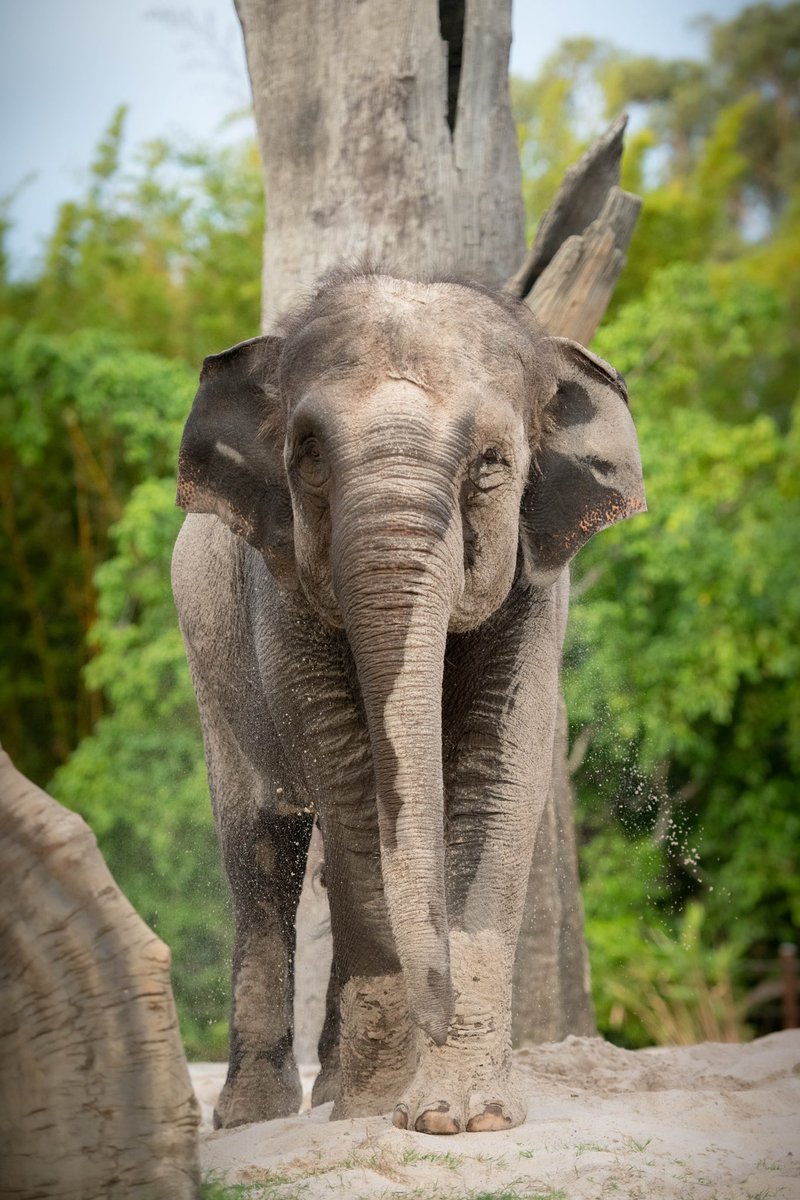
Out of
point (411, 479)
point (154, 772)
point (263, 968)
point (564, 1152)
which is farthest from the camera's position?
point (154, 772)

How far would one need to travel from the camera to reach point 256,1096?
512cm

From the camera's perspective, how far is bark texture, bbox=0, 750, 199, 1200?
2797mm

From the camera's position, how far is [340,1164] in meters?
3.44

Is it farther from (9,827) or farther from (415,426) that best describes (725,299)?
(9,827)

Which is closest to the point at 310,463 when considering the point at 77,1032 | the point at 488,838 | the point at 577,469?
the point at 577,469

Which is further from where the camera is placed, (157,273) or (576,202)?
(157,273)

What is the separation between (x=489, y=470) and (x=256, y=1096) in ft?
7.64

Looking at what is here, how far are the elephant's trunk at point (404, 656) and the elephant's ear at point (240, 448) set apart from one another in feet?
2.19

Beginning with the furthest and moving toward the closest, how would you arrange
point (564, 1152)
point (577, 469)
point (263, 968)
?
point (263, 968), point (577, 469), point (564, 1152)

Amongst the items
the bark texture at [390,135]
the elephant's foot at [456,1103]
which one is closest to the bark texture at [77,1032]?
the elephant's foot at [456,1103]

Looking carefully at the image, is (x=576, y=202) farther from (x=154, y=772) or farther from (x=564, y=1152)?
(x=154, y=772)

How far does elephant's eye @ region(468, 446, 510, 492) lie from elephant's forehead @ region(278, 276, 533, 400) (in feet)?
0.52

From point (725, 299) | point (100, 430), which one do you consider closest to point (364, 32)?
point (725, 299)

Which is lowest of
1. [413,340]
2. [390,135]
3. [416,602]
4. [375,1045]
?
[375,1045]
